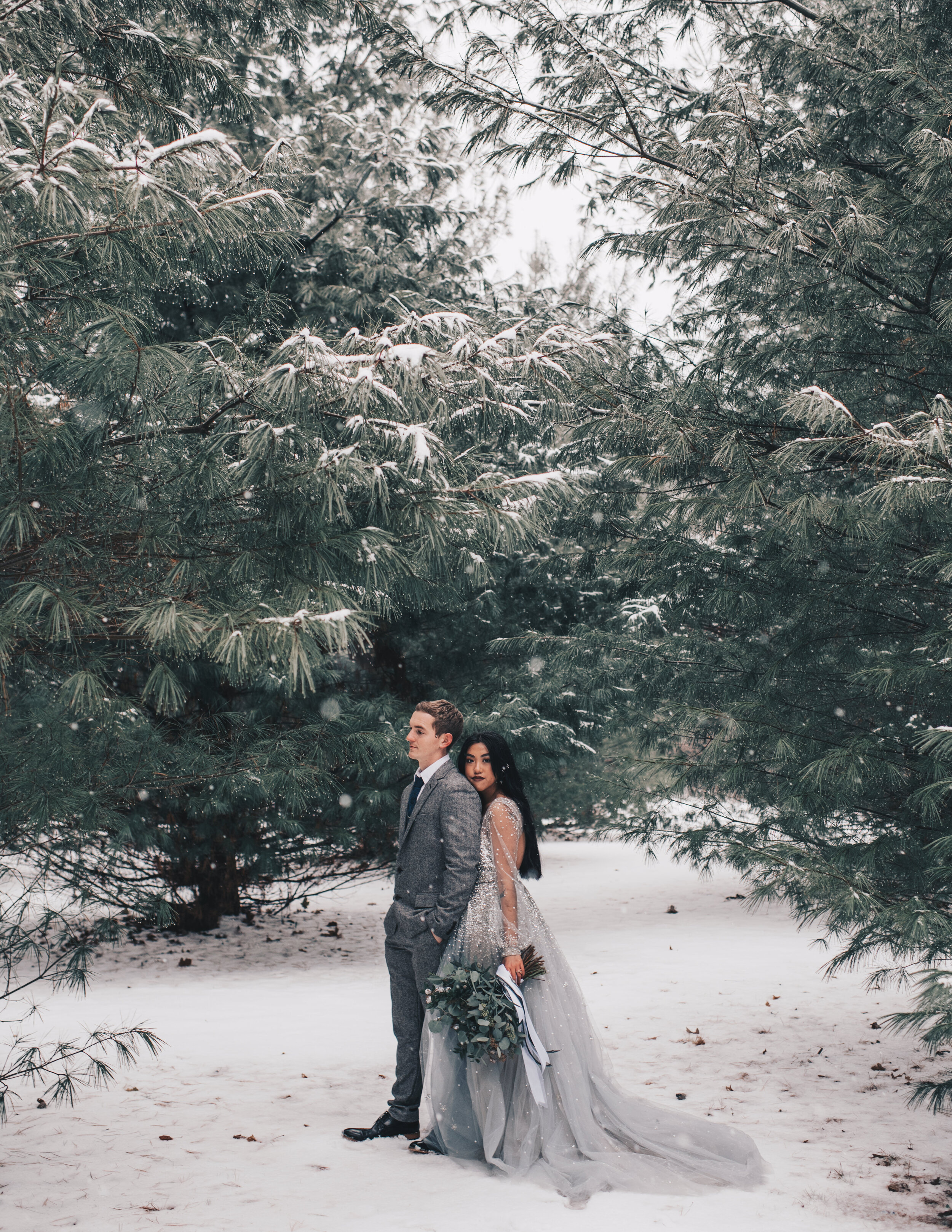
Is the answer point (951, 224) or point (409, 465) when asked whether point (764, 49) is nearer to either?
point (951, 224)

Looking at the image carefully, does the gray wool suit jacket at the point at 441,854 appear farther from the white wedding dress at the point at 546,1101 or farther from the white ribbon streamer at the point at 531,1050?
the white ribbon streamer at the point at 531,1050

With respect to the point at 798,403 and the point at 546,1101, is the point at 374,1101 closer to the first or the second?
the point at 546,1101

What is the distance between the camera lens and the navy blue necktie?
383 centimetres

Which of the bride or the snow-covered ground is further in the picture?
the bride

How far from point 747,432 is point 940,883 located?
2424 mm

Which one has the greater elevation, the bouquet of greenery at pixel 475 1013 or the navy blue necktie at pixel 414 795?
the navy blue necktie at pixel 414 795

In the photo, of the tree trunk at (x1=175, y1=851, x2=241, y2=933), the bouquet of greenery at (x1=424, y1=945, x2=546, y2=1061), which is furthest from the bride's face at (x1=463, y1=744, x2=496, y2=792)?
the tree trunk at (x1=175, y1=851, x2=241, y2=933)

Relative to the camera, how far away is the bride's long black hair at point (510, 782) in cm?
382

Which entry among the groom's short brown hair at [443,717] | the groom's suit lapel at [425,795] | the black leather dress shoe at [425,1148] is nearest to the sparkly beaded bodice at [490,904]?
the groom's suit lapel at [425,795]

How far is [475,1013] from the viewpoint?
3369 mm

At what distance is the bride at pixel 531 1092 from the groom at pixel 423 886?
A: 9cm

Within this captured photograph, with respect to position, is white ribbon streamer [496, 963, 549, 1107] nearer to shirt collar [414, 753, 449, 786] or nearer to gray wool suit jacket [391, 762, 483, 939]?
gray wool suit jacket [391, 762, 483, 939]

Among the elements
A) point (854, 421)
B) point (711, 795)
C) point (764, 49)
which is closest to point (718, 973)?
point (711, 795)

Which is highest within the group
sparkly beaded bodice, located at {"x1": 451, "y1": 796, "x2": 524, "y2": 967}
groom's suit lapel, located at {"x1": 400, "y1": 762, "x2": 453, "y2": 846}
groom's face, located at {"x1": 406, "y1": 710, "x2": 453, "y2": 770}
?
groom's face, located at {"x1": 406, "y1": 710, "x2": 453, "y2": 770}
